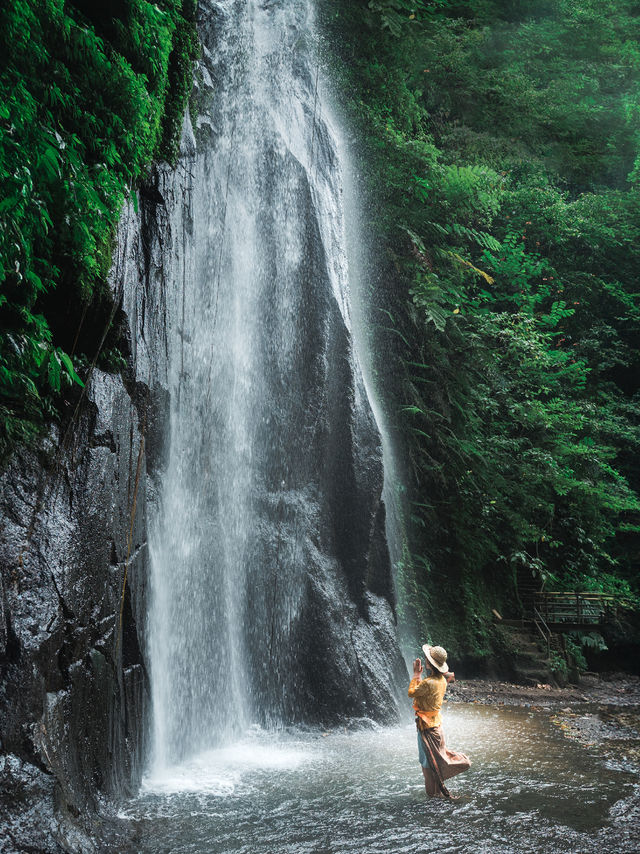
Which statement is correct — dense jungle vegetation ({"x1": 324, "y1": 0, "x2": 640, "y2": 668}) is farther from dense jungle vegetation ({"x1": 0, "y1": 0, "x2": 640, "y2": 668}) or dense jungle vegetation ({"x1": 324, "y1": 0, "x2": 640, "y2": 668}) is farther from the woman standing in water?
the woman standing in water

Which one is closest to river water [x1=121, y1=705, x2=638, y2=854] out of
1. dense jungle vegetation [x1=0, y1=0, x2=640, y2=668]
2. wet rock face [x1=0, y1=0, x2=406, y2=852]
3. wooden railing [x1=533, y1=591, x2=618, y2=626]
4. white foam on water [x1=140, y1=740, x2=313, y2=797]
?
white foam on water [x1=140, y1=740, x2=313, y2=797]

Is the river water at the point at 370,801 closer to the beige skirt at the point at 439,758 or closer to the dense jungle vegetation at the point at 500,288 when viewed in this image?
the beige skirt at the point at 439,758

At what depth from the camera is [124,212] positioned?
6.39 metres

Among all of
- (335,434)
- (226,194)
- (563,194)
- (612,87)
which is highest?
(612,87)

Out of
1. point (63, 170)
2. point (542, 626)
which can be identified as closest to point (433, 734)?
point (63, 170)

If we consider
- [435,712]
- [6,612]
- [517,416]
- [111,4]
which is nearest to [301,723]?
[435,712]

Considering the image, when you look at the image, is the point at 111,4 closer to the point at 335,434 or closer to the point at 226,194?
the point at 226,194

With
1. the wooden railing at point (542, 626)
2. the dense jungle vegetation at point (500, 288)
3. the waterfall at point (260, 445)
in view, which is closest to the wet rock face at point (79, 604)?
the waterfall at point (260, 445)

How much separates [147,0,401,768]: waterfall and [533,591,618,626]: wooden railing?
21.2 ft

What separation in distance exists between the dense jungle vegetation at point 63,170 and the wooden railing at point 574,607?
488 inches

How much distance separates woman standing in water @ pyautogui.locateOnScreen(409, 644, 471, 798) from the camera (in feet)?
17.9

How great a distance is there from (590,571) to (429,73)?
40.7ft

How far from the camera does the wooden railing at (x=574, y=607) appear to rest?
1489 centimetres

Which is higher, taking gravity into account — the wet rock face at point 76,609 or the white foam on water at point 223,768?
the wet rock face at point 76,609
